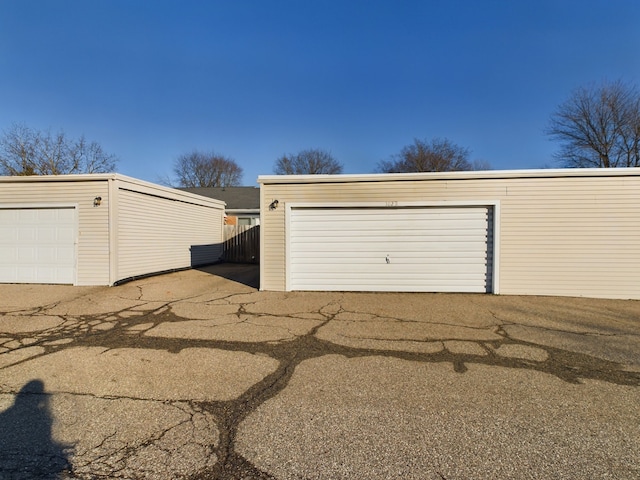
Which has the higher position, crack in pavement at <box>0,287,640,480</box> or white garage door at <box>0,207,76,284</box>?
white garage door at <box>0,207,76,284</box>

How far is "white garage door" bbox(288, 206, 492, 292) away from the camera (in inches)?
323

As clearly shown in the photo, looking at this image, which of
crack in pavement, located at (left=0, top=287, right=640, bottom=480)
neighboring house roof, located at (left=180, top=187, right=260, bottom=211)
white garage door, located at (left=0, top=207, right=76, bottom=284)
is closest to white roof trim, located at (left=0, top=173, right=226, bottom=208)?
white garage door, located at (left=0, top=207, right=76, bottom=284)

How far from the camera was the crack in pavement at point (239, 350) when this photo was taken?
2.34 meters

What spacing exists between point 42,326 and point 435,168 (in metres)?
34.0

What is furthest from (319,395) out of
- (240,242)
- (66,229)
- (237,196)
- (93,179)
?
(237,196)

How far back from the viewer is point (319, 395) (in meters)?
3.21

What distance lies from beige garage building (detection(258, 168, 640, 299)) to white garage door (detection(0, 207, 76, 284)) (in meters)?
5.56

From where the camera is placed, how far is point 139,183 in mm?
10188

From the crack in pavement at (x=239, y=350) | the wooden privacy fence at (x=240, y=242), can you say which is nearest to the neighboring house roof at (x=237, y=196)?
the wooden privacy fence at (x=240, y=242)

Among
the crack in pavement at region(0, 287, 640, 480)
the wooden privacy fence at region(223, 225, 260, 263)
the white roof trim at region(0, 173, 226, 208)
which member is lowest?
the crack in pavement at region(0, 287, 640, 480)

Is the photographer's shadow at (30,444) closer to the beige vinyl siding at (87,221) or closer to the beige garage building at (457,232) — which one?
the beige garage building at (457,232)

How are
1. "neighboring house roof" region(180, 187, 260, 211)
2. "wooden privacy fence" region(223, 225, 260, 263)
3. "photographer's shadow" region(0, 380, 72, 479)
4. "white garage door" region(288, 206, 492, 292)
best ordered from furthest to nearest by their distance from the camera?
"neighboring house roof" region(180, 187, 260, 211) < "wooden privacy fence" region(223, 225, 260, 263) < "white garage door" region(288, 206, 492, 292) < "photographer's shadow" region(0, 380, 72, 479)

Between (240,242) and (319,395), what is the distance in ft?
44.0

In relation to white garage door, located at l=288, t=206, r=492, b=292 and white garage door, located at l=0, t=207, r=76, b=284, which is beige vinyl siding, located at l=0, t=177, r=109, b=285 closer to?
white garage door, located at l=0, t=207, r=76, b=284
